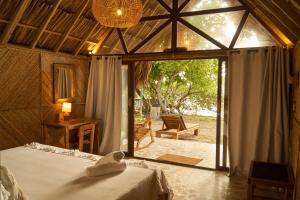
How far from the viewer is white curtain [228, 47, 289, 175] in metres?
3.73

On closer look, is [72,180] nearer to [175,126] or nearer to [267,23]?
[267,23]

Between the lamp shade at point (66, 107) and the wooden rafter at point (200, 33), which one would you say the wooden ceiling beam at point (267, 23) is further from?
the lamp shade at point (66, 107)

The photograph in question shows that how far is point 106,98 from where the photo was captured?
16.9ft

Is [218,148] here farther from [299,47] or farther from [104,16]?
[104,16]

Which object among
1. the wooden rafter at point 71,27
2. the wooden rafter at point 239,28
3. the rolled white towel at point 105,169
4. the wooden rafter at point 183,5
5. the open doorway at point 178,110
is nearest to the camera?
the rolled white towel at point 105,169

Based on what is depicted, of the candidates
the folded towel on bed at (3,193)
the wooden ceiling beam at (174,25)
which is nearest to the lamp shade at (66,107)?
the wooden ceiling beam at (174,25)

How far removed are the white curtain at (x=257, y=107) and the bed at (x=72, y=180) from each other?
6.65ft

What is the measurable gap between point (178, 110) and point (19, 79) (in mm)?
7047

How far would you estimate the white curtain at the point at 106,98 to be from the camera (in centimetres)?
506

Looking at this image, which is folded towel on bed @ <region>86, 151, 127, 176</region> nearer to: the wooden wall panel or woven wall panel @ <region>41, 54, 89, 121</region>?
the wooden wall panel

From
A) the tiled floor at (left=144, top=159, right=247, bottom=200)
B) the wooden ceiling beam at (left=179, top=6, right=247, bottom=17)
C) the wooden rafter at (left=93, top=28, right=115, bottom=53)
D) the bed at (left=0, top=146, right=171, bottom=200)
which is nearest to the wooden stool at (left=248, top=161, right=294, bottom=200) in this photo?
the tiled floor at (left=144, top=159, right=247, bottom=200)

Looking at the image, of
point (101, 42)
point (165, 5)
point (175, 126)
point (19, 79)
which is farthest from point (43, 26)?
point (175, 126)

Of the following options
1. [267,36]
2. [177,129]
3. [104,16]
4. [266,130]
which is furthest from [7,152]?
[177,129]

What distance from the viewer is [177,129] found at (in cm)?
674
